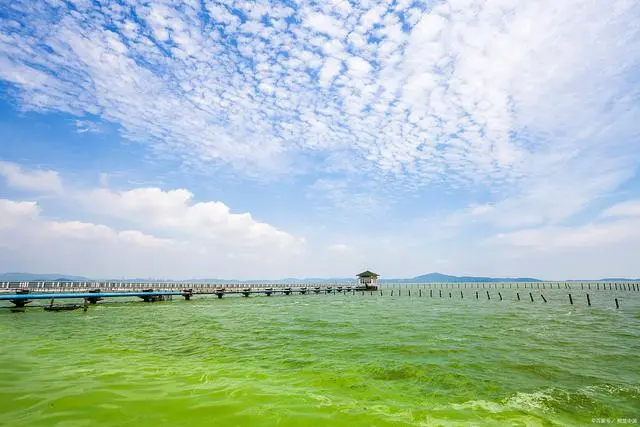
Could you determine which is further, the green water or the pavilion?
the pavilion

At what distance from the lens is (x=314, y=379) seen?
11578 millimetres

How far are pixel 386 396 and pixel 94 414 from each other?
749cm

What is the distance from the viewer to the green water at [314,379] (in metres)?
8.00

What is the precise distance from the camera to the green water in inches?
315

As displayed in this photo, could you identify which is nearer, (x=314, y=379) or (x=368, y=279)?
(x=314, y=379)

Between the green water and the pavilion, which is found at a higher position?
the pavilion

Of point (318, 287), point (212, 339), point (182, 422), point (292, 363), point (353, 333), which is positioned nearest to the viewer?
point (182, 422)

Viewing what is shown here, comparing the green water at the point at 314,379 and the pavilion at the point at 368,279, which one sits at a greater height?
the pavilion at the point at 368,279

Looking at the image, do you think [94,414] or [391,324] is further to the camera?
[391,324]

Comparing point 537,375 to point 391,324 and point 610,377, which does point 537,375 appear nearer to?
point 610,377

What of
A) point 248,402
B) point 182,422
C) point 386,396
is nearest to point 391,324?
point 386,396

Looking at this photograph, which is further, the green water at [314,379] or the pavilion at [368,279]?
the pavilion at [368,279]

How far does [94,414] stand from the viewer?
Answer: 7520mm

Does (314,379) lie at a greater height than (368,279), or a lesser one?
lesser
